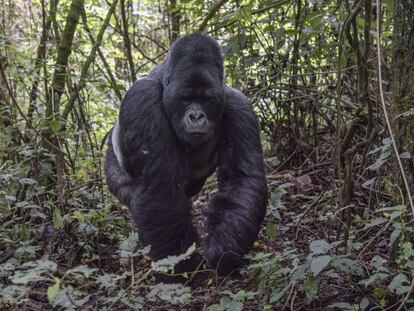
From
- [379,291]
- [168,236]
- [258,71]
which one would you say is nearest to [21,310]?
[168,236]

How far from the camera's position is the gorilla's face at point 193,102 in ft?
10.8

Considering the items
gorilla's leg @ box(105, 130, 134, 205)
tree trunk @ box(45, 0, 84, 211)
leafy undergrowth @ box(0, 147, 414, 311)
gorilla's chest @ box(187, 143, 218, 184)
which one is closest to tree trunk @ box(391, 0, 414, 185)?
leafy undergrowth @ box(0, 147, 414, 311)

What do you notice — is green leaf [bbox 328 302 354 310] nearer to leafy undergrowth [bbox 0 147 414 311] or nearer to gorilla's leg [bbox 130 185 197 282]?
leafy undergrowth [bbox 0 147 414 311]

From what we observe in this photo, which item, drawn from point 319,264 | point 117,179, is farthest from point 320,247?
point 117,179

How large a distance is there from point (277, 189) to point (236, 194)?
265 millimetres

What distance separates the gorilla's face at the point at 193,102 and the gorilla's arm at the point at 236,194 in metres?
0.22

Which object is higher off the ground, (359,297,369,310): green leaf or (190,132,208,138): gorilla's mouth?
(190,132,208,138): gorilla's mouth

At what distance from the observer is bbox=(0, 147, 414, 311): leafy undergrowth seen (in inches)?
86.6

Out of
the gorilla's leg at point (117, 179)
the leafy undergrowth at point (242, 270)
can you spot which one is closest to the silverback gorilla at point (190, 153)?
the leafy undergrowth at point (242, 270)

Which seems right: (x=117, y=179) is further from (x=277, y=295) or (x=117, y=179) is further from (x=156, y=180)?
(x=277, y=295)

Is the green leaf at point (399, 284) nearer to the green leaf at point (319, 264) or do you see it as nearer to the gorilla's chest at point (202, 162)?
the green leaf at point (319, 264)

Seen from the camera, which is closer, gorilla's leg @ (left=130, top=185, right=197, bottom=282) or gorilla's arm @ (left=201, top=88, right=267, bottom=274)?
gorilla's arm @ (left=201, top=88, right=267, bottom=274)

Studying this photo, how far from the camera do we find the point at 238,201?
129 inches

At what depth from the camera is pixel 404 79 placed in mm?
2559
